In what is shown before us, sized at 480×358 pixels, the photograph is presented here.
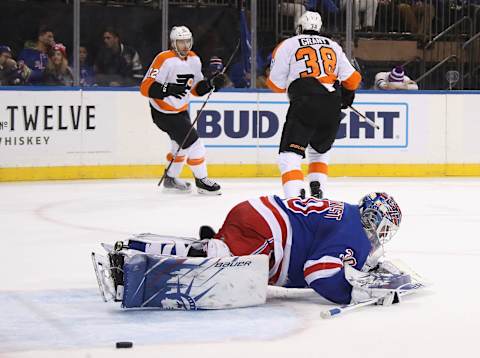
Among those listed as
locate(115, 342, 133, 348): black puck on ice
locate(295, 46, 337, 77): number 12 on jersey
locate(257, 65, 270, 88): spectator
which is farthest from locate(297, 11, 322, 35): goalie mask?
locate(115, 342, 133, 348): black puck on ice

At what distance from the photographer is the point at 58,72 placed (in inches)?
424

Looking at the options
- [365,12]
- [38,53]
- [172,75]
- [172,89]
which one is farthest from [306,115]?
[365,12]

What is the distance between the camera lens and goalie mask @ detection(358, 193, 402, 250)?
434 centimetres

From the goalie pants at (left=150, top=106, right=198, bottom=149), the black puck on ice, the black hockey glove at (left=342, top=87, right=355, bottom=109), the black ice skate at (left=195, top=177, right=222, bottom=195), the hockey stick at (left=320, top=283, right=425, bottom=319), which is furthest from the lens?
the goalie pants at (left=150, top=106, right=198, bottom=149)

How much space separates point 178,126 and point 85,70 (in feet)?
5.19

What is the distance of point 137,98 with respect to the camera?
35.8 ft

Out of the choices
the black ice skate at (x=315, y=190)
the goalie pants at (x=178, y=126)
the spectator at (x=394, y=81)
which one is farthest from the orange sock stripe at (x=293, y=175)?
the spectator at (x=394, y=81)

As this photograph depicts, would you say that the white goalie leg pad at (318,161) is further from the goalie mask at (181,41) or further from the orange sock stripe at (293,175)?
the goalie mask at (181,41)

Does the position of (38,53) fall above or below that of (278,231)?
above

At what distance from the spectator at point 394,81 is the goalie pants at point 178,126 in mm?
2701

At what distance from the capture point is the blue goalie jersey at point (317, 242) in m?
4.39

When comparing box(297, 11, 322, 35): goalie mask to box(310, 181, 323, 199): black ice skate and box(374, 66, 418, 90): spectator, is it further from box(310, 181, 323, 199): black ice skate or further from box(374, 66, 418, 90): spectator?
box(374, 66, 418, 90): spectator

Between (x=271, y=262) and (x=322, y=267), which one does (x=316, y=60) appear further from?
(x=322, y=267)

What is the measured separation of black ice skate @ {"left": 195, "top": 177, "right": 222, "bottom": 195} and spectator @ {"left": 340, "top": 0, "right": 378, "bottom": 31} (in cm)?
292
